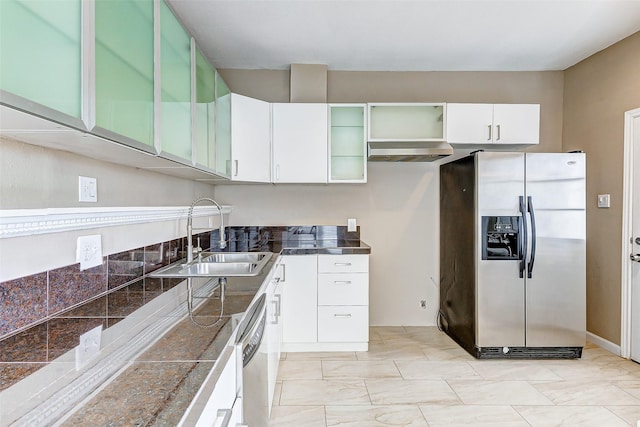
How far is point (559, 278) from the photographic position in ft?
9.41

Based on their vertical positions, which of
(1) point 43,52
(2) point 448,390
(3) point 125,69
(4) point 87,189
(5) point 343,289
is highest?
(3) point 125,69

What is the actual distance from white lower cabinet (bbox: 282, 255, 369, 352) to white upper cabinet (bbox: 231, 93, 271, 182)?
82 cm

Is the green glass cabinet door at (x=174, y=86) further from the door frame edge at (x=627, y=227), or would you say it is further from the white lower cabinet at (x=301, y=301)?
the door frame edge at (x=627, y=227)

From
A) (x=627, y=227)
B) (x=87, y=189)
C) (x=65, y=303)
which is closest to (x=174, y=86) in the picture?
(x=87, y=189)

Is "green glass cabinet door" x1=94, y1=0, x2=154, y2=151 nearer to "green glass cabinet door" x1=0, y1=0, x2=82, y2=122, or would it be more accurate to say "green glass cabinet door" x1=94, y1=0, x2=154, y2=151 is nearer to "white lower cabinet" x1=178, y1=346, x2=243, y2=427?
"green glass cabinet door" x1=0, y1=0, x2=82, y2=122

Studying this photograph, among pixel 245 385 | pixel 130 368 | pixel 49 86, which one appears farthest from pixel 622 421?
pixel 49 86

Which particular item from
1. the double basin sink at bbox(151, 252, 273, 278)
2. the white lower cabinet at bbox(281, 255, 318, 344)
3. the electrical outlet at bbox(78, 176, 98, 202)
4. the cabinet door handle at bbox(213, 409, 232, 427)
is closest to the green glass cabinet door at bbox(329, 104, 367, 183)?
the white lower cabinet at bbox(281, 255, 318, 344)

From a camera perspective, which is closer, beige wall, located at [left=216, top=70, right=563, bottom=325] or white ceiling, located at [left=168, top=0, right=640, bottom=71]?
white ceiling, located at [left=168, top=0, right=640, bottom=71]

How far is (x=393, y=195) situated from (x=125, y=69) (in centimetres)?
277

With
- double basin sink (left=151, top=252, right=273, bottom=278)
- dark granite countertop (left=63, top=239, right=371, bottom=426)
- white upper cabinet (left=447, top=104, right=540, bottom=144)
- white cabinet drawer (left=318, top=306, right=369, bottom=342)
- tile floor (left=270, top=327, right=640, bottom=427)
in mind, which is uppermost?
white upper cabinet (left=447, top=104, right=540, bottom=144)

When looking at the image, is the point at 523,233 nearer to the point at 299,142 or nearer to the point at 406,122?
the point at 406,122

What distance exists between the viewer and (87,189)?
1511 mm

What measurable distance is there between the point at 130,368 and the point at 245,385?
0.48 metres

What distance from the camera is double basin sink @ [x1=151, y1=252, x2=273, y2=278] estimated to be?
77.9 inches
